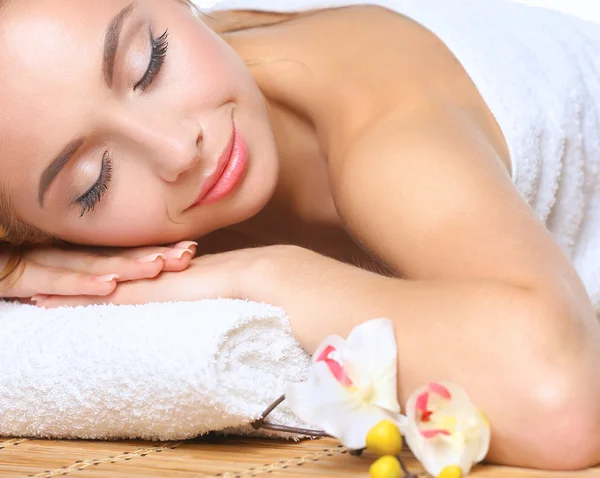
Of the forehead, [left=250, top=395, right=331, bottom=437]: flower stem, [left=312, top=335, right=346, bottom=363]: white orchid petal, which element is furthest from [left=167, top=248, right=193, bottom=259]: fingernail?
[left=312, top=335, right=346, bottom=363]: white orchid petal

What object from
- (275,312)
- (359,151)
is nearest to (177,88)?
(359,151)

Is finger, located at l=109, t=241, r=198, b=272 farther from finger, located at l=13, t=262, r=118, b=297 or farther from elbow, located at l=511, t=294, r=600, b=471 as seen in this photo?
elbow, located at l=511, t=294, r=600, b=471

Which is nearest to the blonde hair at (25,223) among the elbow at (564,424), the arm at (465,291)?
the arm at (465,291)

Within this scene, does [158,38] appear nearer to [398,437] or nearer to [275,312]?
[275,312]

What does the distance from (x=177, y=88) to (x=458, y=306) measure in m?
0.56

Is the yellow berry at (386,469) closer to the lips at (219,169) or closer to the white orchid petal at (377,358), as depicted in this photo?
the white orchid petal at (377,358)

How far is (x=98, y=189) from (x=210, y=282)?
23cm

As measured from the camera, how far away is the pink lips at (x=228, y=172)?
1251 mm

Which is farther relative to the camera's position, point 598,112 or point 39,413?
point 598,112

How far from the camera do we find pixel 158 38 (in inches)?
49.1

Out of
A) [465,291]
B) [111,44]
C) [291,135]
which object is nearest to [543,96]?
[291,135]

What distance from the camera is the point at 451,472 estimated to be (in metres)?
0.76

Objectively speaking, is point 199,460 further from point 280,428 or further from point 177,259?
point 177,259

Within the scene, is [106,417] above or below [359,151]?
below
